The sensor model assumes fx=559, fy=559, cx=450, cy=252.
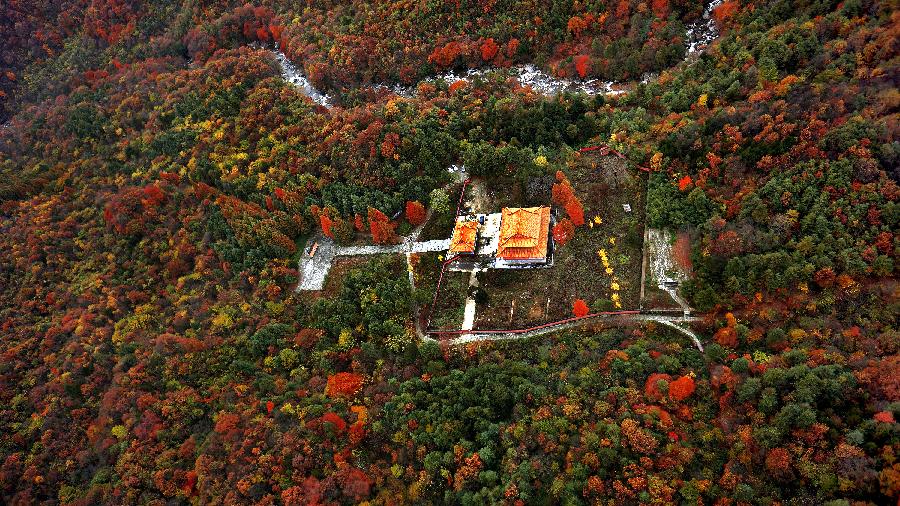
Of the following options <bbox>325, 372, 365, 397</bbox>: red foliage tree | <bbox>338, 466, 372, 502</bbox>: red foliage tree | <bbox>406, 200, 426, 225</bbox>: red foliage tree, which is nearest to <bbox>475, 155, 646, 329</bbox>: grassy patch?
<bbox>406, 200, 426, 225</bbox>: red foliage tree

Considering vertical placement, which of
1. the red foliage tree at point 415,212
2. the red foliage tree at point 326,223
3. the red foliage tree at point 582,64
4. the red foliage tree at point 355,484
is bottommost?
the red foliage tree at point 355,484

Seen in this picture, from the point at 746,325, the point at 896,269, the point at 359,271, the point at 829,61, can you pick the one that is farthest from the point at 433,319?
the point at 829,61

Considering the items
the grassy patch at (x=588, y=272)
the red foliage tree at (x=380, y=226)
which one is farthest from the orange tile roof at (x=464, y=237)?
the red foliage tree at (x=380, y=226)

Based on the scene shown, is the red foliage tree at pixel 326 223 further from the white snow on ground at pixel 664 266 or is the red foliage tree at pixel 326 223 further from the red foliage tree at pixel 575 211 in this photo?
the white snow on ground at pixel 664 266

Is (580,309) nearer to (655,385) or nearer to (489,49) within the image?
(655,385)

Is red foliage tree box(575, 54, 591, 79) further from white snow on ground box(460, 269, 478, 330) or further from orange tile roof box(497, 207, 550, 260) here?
white snow on ground box(460, 269, 478, 330)

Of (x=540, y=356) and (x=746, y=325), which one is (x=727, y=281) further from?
(x=540, y=356)

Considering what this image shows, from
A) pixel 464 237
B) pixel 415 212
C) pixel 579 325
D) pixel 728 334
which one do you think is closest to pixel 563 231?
pixel 579 325
